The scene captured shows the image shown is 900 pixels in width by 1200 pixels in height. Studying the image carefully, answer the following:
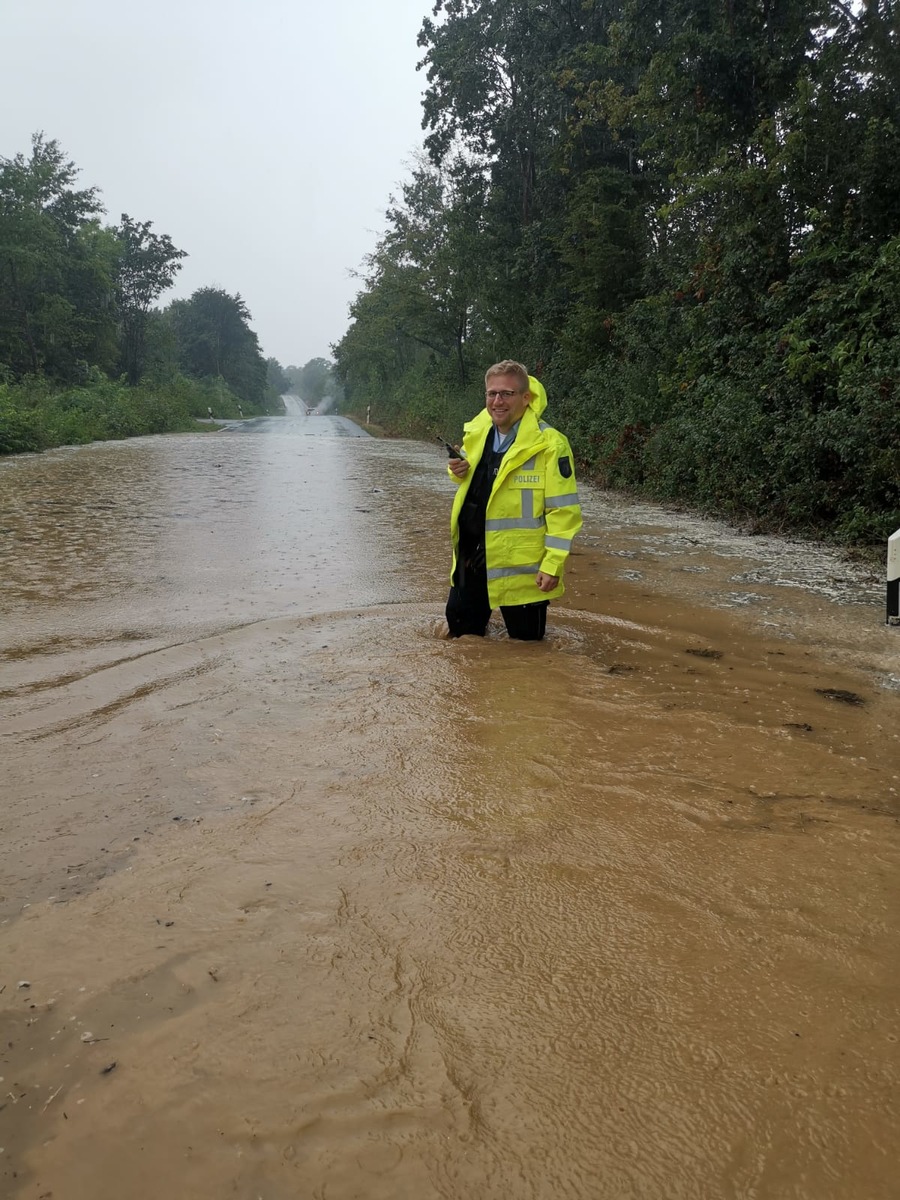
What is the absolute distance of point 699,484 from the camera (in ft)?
39.6

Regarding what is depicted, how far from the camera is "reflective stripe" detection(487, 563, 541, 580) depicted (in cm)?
501

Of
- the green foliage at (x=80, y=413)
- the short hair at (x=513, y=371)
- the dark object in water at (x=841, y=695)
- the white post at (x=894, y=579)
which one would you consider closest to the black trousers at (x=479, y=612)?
the short hair at (x=513, y=371)

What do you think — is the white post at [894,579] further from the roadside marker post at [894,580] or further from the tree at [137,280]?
the tree at [137,280]

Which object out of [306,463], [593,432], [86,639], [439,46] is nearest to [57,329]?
[439,46]

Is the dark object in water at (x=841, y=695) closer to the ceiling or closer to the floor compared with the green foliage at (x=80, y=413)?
closer to the floor

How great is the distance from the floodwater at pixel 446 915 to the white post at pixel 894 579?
70 cm

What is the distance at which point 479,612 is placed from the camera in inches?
211

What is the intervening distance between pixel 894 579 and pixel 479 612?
2.88 metres

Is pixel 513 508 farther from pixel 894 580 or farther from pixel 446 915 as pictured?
pixel 446 915

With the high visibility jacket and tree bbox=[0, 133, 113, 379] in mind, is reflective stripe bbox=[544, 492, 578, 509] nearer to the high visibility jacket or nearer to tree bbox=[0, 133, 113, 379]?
the high visibility jacket

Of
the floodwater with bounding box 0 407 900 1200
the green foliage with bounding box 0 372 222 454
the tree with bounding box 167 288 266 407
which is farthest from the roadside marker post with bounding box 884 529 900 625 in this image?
the tree with bounding box 167 288 266 407

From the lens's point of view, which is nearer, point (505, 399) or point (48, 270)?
point (505, 399)

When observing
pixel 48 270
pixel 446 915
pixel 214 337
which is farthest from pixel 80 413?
pixel 214 337

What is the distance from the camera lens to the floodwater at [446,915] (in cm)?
168
